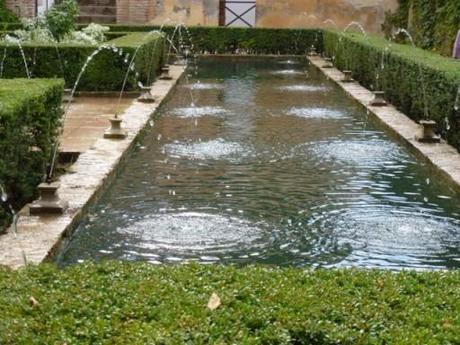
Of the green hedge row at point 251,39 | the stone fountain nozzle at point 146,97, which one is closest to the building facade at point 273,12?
the green hedge row at point 251,39

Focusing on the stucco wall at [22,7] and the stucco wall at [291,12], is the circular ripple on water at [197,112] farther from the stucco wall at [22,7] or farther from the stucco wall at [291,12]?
the stucco wall at [291,12]

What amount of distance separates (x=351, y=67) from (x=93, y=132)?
8.32 meters

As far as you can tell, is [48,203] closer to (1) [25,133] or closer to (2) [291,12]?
(1) [25,133]

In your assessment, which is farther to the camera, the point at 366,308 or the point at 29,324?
the point at 366,308

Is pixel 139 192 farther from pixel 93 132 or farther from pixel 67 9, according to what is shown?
pixel 67 9

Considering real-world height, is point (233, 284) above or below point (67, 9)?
below

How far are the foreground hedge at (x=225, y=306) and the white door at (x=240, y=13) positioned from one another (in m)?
24.0

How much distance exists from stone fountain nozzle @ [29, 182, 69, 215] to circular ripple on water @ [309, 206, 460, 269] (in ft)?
5.67

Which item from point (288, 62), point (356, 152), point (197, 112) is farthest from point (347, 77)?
point (356, 152)

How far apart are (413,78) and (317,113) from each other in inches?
58.9

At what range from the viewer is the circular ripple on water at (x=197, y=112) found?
1128 centimetres

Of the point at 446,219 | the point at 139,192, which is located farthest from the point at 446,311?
the point at 139,192

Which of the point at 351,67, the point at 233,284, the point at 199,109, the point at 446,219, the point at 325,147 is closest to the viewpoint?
the point at 233,284

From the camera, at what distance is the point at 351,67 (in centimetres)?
1656
